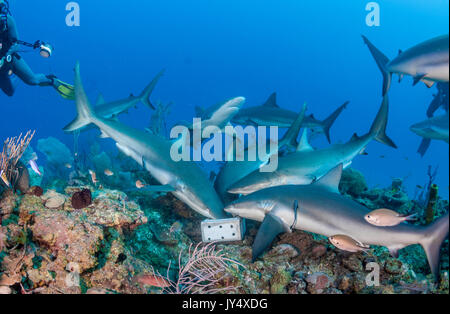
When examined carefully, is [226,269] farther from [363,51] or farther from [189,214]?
[363,51]

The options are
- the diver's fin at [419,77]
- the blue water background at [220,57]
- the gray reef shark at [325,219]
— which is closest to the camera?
the diver's fin at [419,77]

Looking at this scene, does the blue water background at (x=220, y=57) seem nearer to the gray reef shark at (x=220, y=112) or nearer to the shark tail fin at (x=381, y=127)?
the gray reef shark at (x=220, y=112)

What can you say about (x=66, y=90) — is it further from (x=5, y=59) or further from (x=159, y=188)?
(x=159, y=188)

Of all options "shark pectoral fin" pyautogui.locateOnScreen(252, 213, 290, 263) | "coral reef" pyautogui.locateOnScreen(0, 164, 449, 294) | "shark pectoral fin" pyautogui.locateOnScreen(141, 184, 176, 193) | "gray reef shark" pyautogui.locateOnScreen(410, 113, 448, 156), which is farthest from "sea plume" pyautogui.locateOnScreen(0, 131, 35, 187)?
"gray reef shark" pyautogui.locateOnScreen(410, 113, 448, 156)

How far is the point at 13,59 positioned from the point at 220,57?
145 meters

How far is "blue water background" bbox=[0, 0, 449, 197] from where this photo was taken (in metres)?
125

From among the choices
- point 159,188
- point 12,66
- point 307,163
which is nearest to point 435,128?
point 307,163

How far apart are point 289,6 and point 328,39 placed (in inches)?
1035

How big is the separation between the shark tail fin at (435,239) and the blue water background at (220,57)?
4835 inches

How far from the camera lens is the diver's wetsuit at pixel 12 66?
811 cm

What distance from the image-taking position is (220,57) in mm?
145375

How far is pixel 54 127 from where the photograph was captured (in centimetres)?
10688

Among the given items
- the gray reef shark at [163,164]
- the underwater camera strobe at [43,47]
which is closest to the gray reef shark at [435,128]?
the gray reef shark at [163,164]

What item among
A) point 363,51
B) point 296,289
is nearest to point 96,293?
point 296,289
